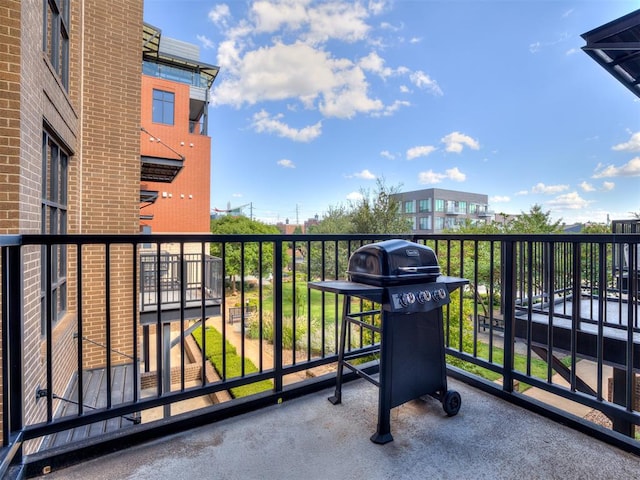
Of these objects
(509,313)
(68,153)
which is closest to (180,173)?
(68,153)

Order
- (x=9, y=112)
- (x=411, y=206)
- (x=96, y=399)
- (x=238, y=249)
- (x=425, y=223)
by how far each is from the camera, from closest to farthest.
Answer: (x=9, y=112) → (x=96, y=399) → (x=238, y=249) → (x=425, y=223) → (x=411, y=206)

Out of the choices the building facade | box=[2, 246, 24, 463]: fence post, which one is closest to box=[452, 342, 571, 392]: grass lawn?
the building facade

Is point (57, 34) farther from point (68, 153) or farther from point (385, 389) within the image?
point (385, 389)

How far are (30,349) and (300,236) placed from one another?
2.38m

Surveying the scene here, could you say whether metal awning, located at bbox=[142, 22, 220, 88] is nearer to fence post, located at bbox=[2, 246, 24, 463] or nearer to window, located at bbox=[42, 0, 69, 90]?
window, located at bbox=[42, 0, 69, 90]

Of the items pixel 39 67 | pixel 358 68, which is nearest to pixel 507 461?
pixel 39 67

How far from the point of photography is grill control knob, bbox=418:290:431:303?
1797 mm

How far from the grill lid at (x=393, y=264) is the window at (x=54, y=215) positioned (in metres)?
3.40

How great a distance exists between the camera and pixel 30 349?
103 inches

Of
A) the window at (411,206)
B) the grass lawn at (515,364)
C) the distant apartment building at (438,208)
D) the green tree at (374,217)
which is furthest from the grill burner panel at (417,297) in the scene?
the window at (411,206)

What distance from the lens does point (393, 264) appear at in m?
1.78

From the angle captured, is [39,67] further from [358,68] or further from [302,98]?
[302,98]

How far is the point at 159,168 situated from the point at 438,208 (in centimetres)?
3732

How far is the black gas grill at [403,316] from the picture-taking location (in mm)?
1732
